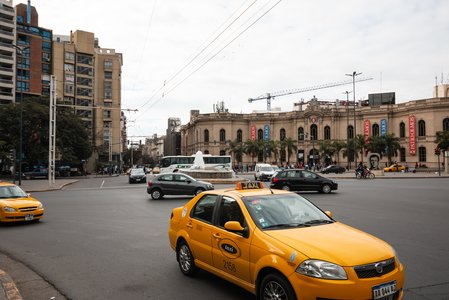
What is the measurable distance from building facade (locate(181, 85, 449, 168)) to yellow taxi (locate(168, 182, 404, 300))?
74.1 metres

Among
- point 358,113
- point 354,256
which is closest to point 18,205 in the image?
point 354,256

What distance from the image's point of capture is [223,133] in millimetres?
98625

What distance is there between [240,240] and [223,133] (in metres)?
93.7

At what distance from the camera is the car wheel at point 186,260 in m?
6.25

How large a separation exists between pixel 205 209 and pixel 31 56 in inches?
3215

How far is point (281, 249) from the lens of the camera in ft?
14.7

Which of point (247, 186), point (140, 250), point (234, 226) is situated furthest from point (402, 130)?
point (234, 226)

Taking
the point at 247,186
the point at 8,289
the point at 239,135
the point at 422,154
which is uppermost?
the point at 239,135

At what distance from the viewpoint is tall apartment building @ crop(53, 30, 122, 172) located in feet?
267

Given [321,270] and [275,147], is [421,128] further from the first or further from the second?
[321,270]

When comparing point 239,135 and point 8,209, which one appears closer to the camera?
point 8,209

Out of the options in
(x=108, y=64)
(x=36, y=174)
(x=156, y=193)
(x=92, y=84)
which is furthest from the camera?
(x=108, y=64)

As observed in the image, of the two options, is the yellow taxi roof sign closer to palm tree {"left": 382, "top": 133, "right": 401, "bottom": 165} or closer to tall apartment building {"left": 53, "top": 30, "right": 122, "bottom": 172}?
tall apartment building {"left": 53, "top": 30, "right": 122, "bottom": 172}

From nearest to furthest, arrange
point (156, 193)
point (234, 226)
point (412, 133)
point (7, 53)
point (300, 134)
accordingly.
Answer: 1. point (234, 226)
2. point (156, 193)
3. point (7, 53)
4. point (412, 133)
5. point (300, 134)
